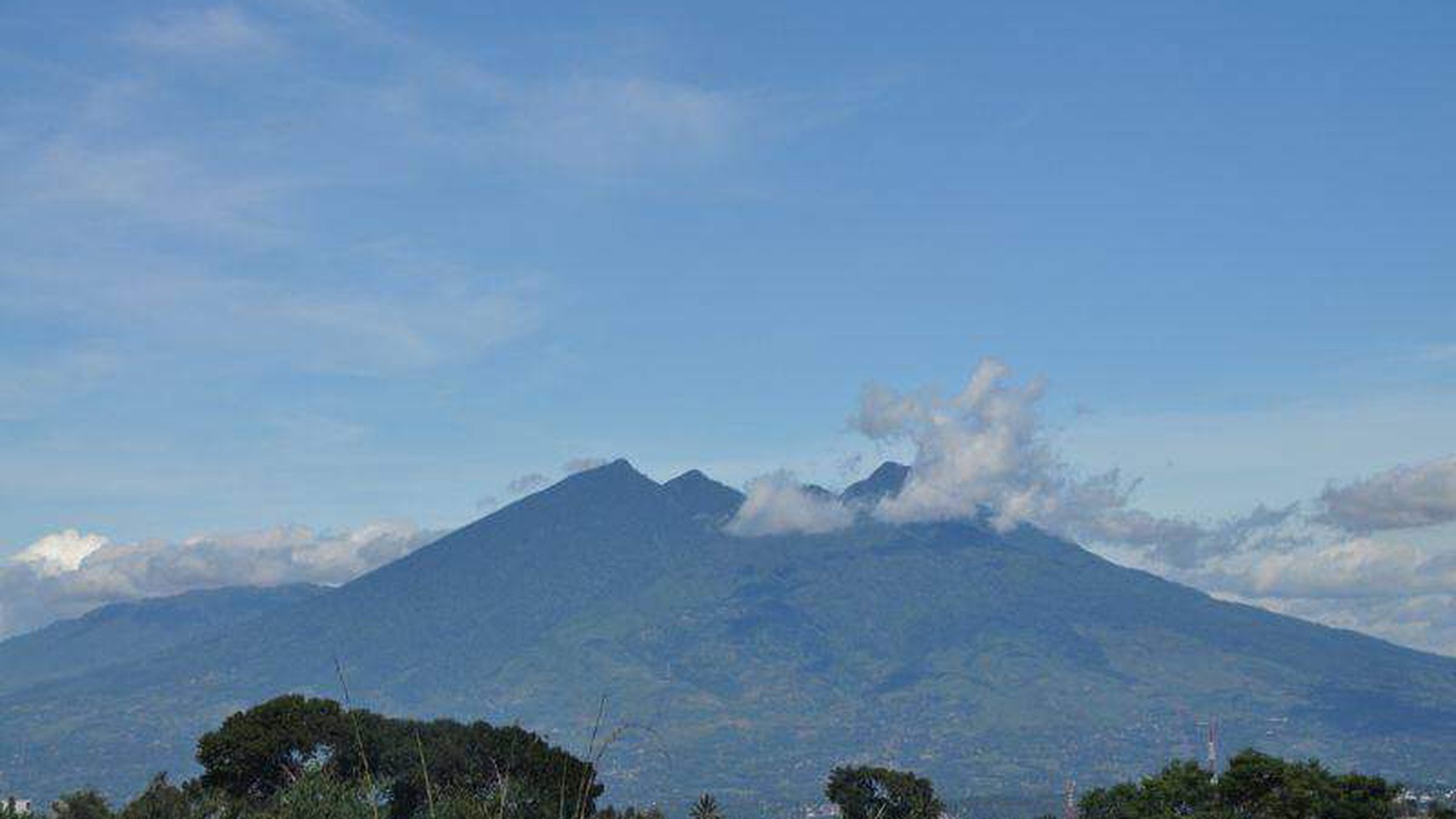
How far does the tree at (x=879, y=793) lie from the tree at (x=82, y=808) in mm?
52275

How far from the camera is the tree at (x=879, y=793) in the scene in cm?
11425

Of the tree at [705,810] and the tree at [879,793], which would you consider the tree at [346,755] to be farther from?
the tree at [705,810]

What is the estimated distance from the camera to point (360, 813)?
36.1m

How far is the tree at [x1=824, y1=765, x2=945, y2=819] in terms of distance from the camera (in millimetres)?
114250

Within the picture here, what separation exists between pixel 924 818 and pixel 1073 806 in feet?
353

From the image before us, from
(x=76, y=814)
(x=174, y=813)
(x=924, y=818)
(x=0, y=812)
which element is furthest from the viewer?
(x=924, y=818)

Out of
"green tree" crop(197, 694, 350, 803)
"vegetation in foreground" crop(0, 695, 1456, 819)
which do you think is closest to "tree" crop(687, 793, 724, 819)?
"vegetation in foreground" crop(0, 695, 1456, 819)

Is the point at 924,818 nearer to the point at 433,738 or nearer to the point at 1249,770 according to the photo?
the point at 1249,770

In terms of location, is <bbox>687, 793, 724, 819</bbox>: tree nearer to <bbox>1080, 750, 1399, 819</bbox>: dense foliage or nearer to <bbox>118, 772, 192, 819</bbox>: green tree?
<bbox>1080, 750, 1399, 819</bbox>: dense foliage

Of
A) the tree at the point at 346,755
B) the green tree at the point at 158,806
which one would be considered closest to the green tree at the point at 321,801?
the green tree at the point at 158,806

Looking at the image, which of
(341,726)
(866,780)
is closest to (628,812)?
(341,726)

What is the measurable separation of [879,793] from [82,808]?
2484 inches

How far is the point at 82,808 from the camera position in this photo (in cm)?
8106

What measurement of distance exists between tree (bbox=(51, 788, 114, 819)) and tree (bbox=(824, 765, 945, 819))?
52275 mm
